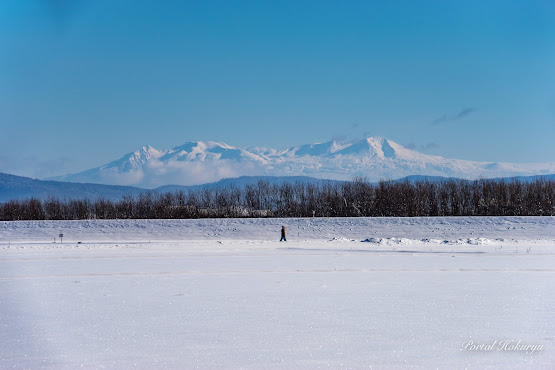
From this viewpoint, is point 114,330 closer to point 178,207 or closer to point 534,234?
point 534,234

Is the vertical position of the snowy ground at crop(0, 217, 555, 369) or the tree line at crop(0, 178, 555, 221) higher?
the tree line at crop(0, 178, 555, 221)

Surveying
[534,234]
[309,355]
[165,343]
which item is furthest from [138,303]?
[534,234]

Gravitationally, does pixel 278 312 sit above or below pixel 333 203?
below

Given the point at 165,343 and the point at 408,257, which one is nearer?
the point at 165,343

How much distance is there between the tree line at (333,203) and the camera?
4550cm

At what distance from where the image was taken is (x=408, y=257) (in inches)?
699

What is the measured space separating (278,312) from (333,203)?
Result: 3954cm

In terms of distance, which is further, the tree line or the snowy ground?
the tree line

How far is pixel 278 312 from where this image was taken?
8.34 m

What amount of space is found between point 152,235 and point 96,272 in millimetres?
19539

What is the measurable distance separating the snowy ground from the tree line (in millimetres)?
29127

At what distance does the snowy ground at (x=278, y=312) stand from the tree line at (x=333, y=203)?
29127 millimetres

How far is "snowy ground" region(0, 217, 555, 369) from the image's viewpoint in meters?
6.09

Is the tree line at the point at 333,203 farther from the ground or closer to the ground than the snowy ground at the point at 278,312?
farther from the ground
